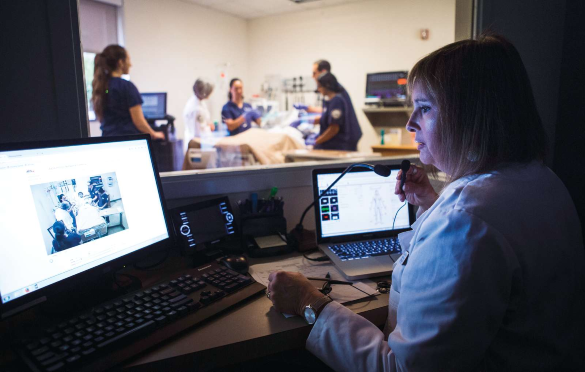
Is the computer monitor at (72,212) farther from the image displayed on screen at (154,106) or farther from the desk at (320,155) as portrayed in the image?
the image displayed on screen at (154,106)

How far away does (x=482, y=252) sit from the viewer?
644 millimetres

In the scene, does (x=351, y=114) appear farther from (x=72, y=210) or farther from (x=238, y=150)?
(x=72, y=210)

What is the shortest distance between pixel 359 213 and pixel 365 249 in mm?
144

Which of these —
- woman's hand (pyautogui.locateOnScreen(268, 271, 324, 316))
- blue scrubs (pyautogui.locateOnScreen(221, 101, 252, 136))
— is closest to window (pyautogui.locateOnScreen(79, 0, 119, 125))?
blue scrubs (pyautogui.locateOnScreen(221, 101, 252, 136))

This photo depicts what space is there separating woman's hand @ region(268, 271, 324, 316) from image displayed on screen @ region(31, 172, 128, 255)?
412 mm

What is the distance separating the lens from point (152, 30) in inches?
216

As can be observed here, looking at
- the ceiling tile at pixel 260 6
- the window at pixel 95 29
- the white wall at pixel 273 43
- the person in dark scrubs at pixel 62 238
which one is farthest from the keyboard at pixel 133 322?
the ceiling tile at pixel 260 6

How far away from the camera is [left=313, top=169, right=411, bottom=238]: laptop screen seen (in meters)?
1.36

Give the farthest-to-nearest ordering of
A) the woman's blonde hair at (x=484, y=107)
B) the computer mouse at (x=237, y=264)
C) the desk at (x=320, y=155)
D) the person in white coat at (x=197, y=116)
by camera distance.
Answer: the person in white coat at (x=197, y=116)
the desk at (x=320, y=155)
the computer mouse at (x=237, y=264)
the woman's blonde hair at (x=484, y=107)

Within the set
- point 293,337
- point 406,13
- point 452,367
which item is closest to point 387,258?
point 293,337

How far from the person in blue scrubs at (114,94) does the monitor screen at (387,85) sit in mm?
3211

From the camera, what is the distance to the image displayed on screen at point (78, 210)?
0.86 meters

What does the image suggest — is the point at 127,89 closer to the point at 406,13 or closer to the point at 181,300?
the point at 181,300

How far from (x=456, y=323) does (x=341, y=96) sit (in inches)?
119
